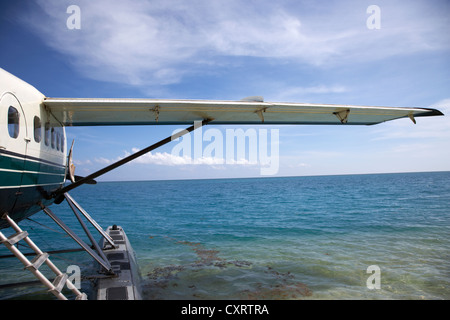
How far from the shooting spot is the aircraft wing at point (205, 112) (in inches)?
196

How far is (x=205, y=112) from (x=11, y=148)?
3565 mm

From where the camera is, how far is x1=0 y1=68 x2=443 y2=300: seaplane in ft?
11.5

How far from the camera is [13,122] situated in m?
3.56

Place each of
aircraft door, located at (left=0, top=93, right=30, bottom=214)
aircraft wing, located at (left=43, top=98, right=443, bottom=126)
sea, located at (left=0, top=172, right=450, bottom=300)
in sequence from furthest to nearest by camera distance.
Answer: sea, located at (left=0, top=172, right=450, bottom=300) → aircraft wing, located at (left=43, top=98, right=443, bottom=126) → aircraft door, located at (left=0, top=93, right=30, bottom=214)

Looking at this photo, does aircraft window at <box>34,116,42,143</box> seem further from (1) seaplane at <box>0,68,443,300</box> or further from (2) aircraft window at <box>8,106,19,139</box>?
(2) aircraft window at <box>8,106,19,139</box>

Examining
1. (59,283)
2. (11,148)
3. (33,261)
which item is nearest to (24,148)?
(11,148)

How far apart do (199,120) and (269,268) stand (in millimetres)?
5947

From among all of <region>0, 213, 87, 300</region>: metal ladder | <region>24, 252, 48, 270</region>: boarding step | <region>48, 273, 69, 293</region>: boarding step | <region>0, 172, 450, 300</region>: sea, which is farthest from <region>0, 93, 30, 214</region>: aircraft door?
<region>0, 172, 450, 300</region>: sea

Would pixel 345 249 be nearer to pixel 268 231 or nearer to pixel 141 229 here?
pixel 268 231

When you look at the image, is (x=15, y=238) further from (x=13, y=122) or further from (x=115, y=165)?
(x=115, y=165)

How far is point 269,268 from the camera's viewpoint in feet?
29.6
